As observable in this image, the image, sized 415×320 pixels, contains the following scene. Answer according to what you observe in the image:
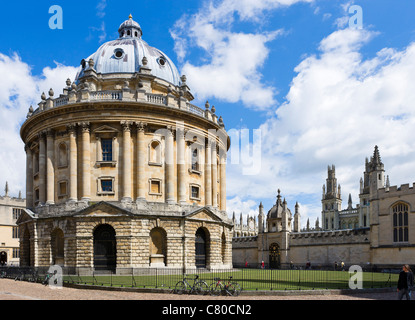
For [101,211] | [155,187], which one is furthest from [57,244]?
[155,187]

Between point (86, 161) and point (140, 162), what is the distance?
5.00 m

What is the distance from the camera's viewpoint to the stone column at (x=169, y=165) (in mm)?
40375

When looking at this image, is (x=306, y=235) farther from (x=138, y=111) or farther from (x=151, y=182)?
(x=138, y=111)

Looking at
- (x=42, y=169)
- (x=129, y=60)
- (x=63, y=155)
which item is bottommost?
(x=42, y=169)

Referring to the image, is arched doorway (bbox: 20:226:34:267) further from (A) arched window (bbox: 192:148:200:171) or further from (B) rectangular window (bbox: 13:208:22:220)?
(B) rectangular window (bbox: 13:208:22:220)

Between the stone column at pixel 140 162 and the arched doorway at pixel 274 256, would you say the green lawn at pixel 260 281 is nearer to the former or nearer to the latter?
the stone column at pixel 140 162

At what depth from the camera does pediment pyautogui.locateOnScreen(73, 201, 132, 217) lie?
36969 millimetres

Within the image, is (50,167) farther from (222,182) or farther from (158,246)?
(222,182)

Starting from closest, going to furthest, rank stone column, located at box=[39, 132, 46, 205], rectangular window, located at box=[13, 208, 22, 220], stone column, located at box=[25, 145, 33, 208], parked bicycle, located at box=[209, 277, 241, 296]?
parked bicycle, located at box=[209, 277, 241, 296] → stone column, located at box=[39, 132, 46, 205] → stone column, located at box=[25, 145, 33, 208] → rectangular window, located at box=[13, 208, 22, 220]

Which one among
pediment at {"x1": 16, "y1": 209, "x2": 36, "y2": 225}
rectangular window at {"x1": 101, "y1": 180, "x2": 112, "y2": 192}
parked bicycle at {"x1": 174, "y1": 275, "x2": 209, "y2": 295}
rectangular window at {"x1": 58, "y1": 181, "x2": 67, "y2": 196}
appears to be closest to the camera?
parked bicycle at {"x1": 174, "y1": 275, "x2": 209, "y2": 295}

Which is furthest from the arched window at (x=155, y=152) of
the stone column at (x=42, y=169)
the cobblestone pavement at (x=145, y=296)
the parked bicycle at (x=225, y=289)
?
the parked bicycle at (x=225, y=289)

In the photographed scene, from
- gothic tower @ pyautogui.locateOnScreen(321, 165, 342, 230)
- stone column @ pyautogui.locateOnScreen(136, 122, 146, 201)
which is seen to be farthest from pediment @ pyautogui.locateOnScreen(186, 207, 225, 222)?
gothic tower @ pyautogui.locateOnScreen(321, 165, 342, 230)

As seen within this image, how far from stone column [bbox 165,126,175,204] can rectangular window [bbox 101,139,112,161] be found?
547 cm

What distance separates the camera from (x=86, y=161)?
39.1 meters
